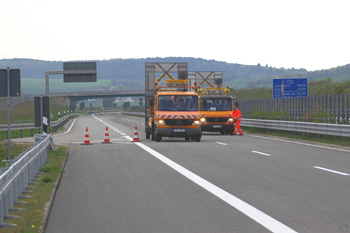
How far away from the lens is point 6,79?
16125mm

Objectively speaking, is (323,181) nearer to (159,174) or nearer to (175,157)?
(159,174)

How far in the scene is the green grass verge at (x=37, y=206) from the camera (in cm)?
742

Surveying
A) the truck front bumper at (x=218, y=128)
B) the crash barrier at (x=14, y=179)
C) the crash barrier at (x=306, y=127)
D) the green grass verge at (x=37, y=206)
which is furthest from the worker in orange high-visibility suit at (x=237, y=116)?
the crash barrier at (x=14, y=179)

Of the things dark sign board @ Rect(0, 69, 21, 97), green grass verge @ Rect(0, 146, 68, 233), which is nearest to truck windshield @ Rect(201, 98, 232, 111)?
dark sign board @ Rect(0, 69, 21, 97)

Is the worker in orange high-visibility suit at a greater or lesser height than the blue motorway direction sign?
lesser

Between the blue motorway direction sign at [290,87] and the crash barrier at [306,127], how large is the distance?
16.3 feet

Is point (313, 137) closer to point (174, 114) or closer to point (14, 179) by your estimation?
point (174, 114)

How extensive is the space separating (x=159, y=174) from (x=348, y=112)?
14.0 m

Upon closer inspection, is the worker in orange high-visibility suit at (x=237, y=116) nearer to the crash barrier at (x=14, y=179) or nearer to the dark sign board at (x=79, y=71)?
the crash barrier at (x=14, y=179)

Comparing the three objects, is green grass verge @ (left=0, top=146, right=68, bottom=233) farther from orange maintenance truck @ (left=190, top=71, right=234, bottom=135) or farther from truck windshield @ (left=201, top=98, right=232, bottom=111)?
truck windshield @ (left=201, top=98, right=232, bottom=111)

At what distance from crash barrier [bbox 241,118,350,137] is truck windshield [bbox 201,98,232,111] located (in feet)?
7.54

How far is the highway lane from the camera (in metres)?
7.57

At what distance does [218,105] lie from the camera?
33.6m

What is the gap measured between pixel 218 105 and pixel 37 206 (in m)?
25.0
